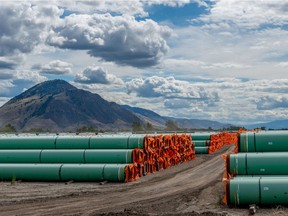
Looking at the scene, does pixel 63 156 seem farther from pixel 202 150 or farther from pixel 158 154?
pixel 202 150

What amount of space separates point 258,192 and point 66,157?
1406 cm

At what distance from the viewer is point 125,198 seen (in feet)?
66.7

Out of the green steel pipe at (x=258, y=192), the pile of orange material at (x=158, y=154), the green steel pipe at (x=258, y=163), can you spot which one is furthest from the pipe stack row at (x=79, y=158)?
the green steel pipe at (x=258, y=192)

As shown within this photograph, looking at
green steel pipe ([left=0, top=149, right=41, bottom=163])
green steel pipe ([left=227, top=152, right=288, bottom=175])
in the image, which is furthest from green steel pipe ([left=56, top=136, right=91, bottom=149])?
green steel pipe ([left=227, top=152, right=288, bottom=175])

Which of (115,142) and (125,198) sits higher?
(115,142)

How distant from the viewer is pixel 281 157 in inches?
735

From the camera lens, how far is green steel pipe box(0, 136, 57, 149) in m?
29.5

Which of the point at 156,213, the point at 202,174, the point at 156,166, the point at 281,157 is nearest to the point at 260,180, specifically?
the point at 281,157

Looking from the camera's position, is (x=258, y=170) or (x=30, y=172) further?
(x=30, y=172)

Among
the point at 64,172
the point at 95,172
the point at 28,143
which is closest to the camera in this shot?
the point at 95,172

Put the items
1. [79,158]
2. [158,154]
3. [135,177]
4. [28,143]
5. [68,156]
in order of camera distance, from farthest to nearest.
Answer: [158,154] < [28,143] < [68,156] < [79,158] < [135,177]

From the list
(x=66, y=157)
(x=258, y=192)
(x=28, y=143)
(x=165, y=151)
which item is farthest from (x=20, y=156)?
(x=258, y=192)

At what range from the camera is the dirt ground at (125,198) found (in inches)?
673

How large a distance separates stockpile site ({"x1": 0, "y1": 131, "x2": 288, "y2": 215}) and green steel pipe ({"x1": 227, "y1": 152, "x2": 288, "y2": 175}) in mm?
34
